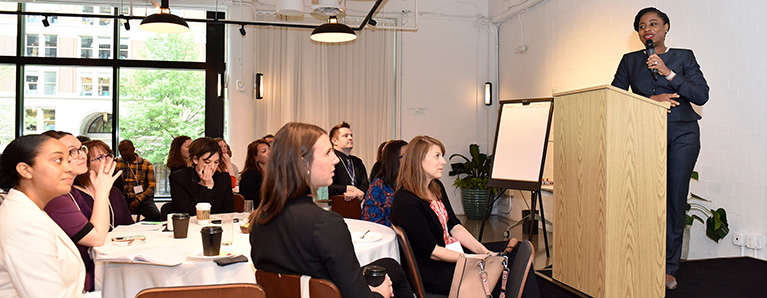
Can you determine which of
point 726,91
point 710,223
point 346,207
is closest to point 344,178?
point 346,207

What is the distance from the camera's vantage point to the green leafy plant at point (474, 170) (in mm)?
9062

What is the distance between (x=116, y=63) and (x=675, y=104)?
26.2 feet

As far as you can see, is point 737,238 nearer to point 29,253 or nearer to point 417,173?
point 417,173

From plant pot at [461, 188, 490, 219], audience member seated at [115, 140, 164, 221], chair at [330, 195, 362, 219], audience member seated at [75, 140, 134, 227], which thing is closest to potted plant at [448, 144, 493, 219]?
plant pot at [461, 188, 490, 219]

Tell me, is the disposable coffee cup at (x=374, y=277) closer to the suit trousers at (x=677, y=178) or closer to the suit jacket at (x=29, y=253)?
the suit jacket at (x=29, y=253)

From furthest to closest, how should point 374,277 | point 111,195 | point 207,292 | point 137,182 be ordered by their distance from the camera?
point 137,182, point 111,195, point 374,277, point 207,292

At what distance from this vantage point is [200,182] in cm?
409

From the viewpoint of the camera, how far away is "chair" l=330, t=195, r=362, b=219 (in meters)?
4.88

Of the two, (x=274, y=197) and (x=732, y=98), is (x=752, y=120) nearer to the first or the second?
(x=732, y=98)

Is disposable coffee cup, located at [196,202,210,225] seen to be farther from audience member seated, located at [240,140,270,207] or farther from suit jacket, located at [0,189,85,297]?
audience member seated, located at [240,140,270,207]

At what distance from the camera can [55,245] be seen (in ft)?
6.18

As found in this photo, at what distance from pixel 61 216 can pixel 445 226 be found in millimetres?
2042

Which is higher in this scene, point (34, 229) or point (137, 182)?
point (34, 229)

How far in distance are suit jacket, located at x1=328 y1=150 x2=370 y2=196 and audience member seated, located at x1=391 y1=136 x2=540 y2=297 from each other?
78.0 inches
